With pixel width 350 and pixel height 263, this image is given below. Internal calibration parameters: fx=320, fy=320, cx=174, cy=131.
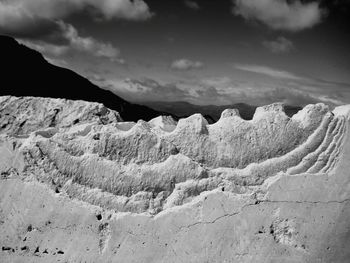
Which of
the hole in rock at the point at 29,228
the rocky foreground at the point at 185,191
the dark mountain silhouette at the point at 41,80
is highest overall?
the dark mountain silhouette at the point at 41,80

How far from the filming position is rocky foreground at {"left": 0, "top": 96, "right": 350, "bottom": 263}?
586 cm

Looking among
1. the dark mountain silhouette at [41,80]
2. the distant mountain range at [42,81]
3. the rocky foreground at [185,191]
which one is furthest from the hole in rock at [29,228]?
the distant mountain range at [42,81]

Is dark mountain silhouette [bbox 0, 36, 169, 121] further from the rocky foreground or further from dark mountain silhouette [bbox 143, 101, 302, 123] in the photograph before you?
the rocky foreground

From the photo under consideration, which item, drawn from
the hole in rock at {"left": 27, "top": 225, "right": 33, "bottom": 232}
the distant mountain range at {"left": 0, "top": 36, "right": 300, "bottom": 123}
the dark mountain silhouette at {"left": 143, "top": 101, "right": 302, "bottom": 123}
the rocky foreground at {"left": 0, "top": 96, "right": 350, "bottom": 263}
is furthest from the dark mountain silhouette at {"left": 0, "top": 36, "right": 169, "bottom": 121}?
the hole in rock at {"left": 27, "top": 225, "right": 33, "bottom": 232}

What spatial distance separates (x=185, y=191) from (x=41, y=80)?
101ft

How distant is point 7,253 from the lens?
21.1ft

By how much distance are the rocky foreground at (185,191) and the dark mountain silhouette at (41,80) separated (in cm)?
1941

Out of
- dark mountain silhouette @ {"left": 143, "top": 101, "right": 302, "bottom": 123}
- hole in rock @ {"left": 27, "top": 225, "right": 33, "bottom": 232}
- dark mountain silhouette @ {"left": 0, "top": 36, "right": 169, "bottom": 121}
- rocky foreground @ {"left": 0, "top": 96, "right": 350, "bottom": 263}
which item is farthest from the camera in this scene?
dark mountain silhouette @ {"left": 0, "top": 36, "right": 169, "bottom": 121}

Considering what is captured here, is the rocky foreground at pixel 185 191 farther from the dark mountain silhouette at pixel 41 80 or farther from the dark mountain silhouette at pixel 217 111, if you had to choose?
the dark mountain silhouette at pixel 41 80

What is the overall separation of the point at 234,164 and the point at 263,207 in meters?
1.03

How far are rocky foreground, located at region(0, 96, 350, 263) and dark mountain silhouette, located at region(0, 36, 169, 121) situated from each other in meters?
19.4

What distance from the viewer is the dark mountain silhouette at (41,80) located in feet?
95.6

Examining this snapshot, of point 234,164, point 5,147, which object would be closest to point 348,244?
point 234,164

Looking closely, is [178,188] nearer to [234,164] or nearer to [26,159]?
[234,164]
